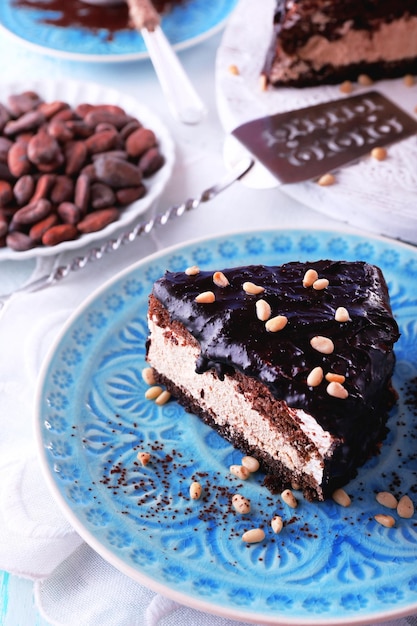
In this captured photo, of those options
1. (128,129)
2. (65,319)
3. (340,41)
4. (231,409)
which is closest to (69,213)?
(65,319)

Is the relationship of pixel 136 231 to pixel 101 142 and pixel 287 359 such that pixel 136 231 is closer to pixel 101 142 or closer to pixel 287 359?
pixel 101 142

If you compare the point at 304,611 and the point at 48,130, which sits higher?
the point at 48,130

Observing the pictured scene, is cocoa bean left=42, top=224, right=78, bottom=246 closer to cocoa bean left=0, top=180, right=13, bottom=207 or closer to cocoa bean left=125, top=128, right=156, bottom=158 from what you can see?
cocoa bean left=0, top=180, right=13, bottom=207

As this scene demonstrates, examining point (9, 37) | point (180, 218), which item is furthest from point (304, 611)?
point (9, 37)

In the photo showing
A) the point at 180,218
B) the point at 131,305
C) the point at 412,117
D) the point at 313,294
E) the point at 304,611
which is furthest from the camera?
the point at 412,117

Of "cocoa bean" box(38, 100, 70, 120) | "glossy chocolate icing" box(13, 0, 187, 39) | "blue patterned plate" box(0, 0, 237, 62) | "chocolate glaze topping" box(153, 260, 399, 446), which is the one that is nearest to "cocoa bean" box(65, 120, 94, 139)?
"cocoa bean" box(38, 100, 70, 120)

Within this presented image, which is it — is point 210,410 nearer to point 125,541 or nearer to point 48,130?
point 125,541

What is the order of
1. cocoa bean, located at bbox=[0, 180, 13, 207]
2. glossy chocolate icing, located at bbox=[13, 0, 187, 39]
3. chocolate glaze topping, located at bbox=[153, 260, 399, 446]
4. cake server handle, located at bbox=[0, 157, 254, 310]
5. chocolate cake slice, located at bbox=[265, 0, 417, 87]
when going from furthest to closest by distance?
glossy chocolate icing, located at bbox=[13, 0, 187, 39]
chocolate cake slice, located at bbox=[265, 0, 417, 87]
cocoa bean, located at bbox=[0, 180, 13, 207]
cake server handle, located at bbox=[0, 157, 254, 310]
chocolate glaze topping, located at bbox=[153, 260, 399, 446]
